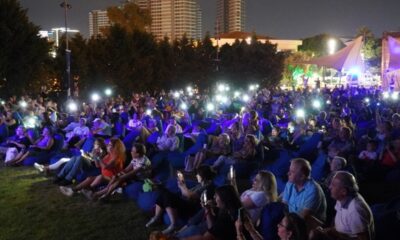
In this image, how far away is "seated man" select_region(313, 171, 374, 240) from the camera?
474cm

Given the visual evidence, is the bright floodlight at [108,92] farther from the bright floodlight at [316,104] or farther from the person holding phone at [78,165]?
the person holding phone at [78,165]

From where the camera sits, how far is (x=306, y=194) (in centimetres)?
563

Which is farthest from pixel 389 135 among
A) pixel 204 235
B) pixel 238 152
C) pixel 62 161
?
pixel 62 161

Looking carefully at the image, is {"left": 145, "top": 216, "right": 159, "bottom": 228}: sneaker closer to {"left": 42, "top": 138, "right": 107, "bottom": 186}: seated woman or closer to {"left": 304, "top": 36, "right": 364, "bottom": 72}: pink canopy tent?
{"left": 42, "top": 138, "right": 107, "bottom": 186}: seated woman

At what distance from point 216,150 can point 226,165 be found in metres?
1.05

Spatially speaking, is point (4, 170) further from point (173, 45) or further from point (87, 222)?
point (173, 45)

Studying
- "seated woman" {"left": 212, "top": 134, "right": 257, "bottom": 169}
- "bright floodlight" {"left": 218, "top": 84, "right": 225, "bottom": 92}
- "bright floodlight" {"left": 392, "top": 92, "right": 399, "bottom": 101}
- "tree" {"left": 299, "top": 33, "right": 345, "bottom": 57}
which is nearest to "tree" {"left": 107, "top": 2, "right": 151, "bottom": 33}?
"bright floodlight" {"left": 218, "top": 84, "right": 225, "bottom": 92}

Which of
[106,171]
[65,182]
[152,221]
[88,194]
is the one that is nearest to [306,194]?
[152,221]

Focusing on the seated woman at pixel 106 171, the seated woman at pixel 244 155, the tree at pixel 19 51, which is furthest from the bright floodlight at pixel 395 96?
the tree at pixel 19 51

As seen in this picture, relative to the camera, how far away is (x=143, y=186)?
8.77m

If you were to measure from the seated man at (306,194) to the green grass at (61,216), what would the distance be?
260 centimetres

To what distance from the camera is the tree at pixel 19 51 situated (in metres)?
27.2

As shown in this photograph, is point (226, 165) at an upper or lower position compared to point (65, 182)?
upper

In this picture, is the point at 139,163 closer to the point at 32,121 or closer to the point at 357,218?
the point at 357,218
